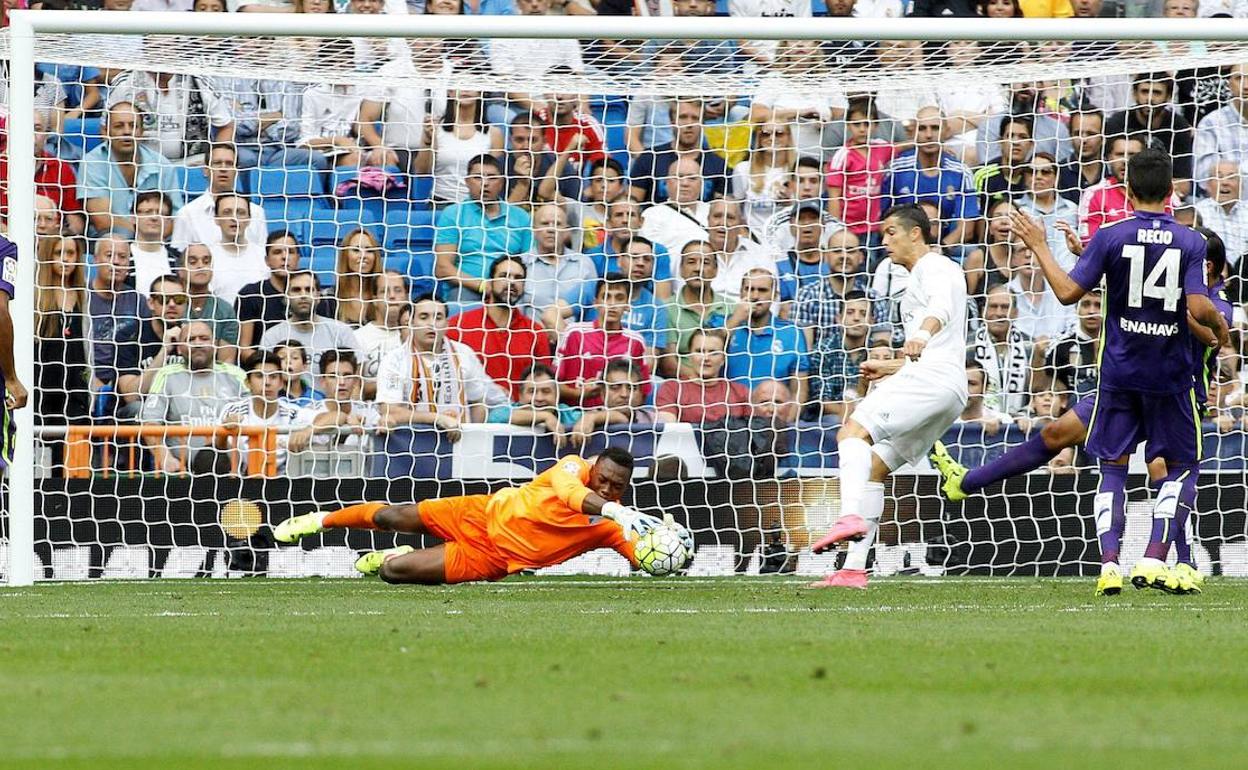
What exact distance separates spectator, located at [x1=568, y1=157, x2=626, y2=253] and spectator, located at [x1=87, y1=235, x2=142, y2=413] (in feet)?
9.75

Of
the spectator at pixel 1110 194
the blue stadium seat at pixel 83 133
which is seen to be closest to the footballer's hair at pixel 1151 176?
the spectator at pixel 1110 194

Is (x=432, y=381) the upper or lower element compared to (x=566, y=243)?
lower

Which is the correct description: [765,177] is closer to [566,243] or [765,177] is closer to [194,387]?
[566,243]

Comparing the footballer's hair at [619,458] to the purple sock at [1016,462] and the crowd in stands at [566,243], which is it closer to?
the purple sock at [1016,462]

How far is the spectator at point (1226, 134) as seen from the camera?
1217cm

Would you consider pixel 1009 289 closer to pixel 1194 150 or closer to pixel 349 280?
pixel 1194 150

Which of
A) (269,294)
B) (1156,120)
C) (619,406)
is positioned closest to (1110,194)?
(1156,120)

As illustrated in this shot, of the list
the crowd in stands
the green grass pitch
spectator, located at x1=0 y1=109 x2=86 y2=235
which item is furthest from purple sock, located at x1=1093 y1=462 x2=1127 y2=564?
spectator, located at x1=0 y1=109 x2=86 y2=235

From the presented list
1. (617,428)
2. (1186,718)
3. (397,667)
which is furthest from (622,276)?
(1186,718)

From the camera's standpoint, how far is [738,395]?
12.0 m

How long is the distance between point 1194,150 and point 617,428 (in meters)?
4.29

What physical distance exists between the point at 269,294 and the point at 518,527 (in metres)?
3.88

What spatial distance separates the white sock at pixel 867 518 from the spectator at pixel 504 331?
3830 mm

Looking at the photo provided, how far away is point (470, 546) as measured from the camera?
922 cm
